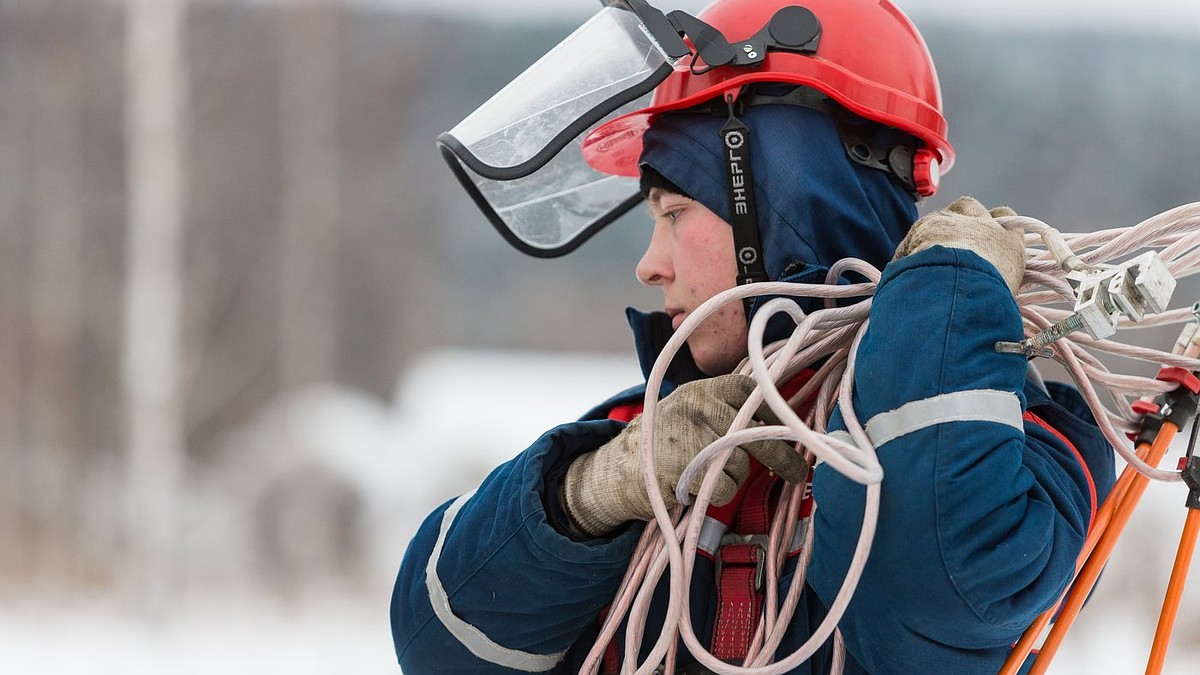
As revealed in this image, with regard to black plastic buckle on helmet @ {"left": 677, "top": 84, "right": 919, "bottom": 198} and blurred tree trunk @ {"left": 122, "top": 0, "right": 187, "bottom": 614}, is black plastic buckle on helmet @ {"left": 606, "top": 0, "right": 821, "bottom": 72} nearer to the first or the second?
black plastic buckle on helmet @ {"left": 677, "top": 84, "right": 919, "bottom": 198}

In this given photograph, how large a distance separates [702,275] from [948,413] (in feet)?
2.13

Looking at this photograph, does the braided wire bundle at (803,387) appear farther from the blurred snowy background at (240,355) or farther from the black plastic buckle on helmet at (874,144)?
the blurred snowy background at (240,355)

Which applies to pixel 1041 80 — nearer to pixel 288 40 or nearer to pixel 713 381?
pixel 288 40

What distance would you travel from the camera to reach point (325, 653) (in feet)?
24.7

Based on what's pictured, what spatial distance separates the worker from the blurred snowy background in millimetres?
3414

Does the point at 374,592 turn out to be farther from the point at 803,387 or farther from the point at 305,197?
the point at 803,387

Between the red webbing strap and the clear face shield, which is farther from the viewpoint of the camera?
the clear face shield

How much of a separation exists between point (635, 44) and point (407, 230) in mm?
12106

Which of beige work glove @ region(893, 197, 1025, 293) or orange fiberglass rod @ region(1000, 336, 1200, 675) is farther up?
beige work glove @ region(893, 197, 1025, 293)

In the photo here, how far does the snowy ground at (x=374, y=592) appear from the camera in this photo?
6781 mm

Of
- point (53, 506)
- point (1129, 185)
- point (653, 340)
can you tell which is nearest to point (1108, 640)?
point (653, 340)

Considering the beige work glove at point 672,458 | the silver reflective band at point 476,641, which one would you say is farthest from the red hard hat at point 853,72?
the silver reflective band at point 476,641

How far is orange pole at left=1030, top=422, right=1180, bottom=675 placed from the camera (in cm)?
152

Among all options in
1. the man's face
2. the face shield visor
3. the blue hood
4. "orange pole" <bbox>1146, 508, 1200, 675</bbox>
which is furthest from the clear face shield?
"orange pole" <bbox>1146, 508, 1200, 675</bbox>
